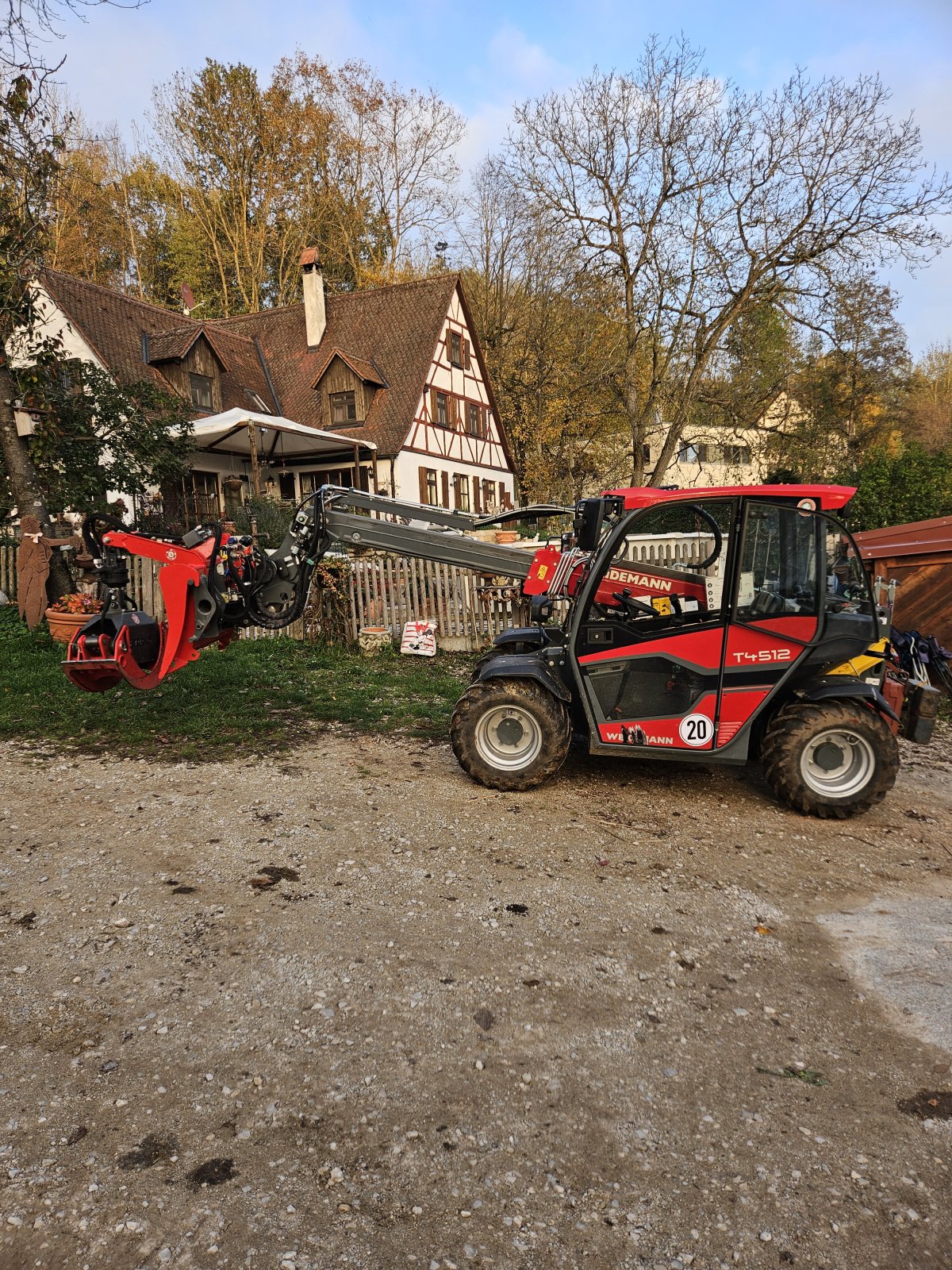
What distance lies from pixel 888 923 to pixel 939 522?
8.80 meters

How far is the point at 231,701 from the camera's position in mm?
8680

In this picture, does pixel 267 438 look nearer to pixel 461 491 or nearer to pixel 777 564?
pixel 461 491

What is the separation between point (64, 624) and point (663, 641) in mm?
8102

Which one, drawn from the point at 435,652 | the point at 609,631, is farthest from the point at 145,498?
the point at 609,631

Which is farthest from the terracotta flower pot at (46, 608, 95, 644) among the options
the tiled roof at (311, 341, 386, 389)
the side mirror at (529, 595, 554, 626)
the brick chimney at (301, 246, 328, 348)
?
the brick chimney at (301, 246, 328, 348)

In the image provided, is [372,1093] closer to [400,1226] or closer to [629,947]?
[400,1226]

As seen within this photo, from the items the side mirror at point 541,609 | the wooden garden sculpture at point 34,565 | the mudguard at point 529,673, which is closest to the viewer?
the mudguard at point 529,673

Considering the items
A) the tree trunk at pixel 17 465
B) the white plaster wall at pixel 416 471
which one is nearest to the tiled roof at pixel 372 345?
the white plaster wall at pixel 416 471

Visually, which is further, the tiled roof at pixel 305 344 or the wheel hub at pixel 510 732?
the tiled roof at pixel 305 344

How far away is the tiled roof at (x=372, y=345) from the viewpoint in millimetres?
27391

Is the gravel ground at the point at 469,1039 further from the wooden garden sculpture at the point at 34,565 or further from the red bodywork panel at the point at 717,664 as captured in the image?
the wooden garden sculpture at the point at 34,565

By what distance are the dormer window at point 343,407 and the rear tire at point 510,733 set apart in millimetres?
23316

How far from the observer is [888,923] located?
417 cm

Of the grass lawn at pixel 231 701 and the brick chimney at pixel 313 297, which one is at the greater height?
the brick chimney at pixel 313 297
